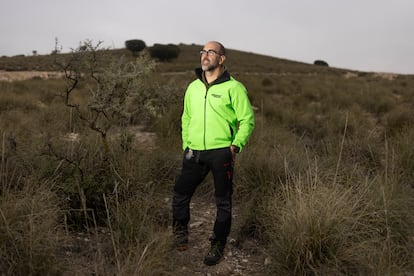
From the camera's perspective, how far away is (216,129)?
3.16 m

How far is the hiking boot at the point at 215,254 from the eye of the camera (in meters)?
3.25

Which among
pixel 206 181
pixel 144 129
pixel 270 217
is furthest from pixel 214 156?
pixel 144 129

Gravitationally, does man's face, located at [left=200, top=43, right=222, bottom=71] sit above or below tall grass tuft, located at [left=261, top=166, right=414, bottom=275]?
above

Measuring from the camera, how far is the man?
123 inches

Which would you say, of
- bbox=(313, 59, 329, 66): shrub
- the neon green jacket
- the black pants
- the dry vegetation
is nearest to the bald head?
the neon green jacket

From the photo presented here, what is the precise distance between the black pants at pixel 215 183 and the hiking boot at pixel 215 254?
0.04 m

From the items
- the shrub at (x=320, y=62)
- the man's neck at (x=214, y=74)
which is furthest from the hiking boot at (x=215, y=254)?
the shrub at (x=320, y=62)

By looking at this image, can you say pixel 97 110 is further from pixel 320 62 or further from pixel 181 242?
pixel 320 62

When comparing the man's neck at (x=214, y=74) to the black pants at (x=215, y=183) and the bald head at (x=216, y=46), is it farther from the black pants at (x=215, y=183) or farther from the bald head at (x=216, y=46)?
the black pants at (x=215, y=183)

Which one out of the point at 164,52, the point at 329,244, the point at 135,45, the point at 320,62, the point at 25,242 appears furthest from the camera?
the point at 320,62

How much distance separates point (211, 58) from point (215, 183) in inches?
40.4

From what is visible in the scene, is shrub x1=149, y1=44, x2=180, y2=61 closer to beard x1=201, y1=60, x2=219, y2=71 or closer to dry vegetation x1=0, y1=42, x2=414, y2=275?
dry vegetation x1=0, y1=42, x2=414, y2=275

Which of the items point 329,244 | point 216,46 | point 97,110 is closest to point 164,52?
point 97,110

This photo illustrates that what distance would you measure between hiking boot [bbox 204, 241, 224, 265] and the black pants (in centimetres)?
4
